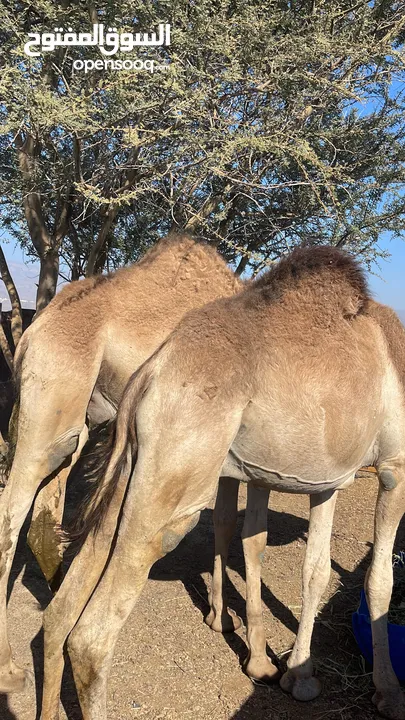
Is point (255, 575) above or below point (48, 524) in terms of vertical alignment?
below

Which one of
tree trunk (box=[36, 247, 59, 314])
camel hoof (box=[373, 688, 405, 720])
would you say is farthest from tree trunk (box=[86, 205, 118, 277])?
camel hoof (box=[373, 688, 405, 720])

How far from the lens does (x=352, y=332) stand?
9.50 feet

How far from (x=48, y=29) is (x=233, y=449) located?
4.49m

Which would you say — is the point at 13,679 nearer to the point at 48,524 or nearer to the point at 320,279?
the point at 48,524

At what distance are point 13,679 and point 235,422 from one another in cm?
219

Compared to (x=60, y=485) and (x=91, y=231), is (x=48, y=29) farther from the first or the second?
(x=60, y=485)

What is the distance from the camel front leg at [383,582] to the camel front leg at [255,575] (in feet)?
2.06

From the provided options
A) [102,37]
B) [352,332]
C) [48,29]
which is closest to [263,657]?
[352,332]

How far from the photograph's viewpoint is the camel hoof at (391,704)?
3196 millimetres

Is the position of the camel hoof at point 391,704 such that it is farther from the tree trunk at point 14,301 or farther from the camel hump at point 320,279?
the tree trunk at point 14,301

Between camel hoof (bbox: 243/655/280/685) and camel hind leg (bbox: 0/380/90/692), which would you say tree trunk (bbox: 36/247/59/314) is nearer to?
camel hind leg (bbox: 0/380/90/692)

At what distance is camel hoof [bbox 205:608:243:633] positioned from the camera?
13.1 ft

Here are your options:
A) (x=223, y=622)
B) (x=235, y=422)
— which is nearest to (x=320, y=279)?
(x=235, y=422)

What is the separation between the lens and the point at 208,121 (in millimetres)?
5324
